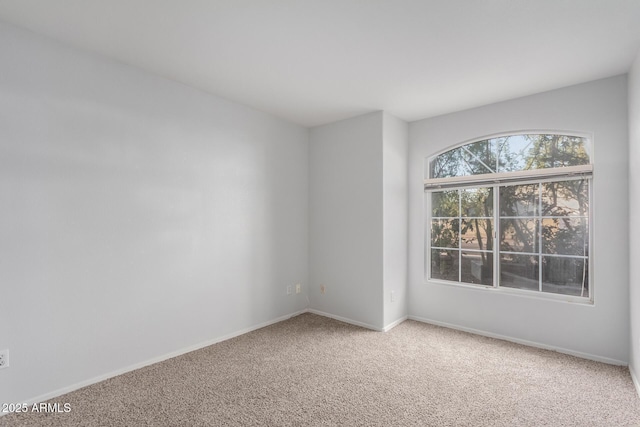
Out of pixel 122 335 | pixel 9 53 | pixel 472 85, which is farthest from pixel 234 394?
pixel 472 85

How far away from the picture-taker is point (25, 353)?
211 cm

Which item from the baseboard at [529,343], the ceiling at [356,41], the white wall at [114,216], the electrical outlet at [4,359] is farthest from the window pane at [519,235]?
the electrical outlet at [4,359]

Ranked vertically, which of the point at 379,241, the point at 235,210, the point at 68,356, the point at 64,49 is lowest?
the point at 68,356

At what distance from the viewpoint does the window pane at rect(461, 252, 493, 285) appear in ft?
11.6

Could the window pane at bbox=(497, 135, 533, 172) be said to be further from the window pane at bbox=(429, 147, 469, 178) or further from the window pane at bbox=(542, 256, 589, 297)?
the window pane at bbox=(542, 256, 589, 297)

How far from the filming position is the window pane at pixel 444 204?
12.4 ft

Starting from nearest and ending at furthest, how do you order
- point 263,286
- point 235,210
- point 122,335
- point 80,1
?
point 80,1, point 122,335, point 235,210, point 263,286

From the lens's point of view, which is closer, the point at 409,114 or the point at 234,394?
the point at 234,394

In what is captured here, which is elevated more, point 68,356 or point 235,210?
point 235,210

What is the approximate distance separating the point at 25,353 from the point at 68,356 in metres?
0.25

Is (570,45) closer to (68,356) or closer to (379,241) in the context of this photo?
(379,241)

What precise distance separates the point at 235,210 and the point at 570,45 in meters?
3.14

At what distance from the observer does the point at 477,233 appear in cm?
362

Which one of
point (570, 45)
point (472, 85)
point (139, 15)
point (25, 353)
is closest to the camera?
point (139, 15)
